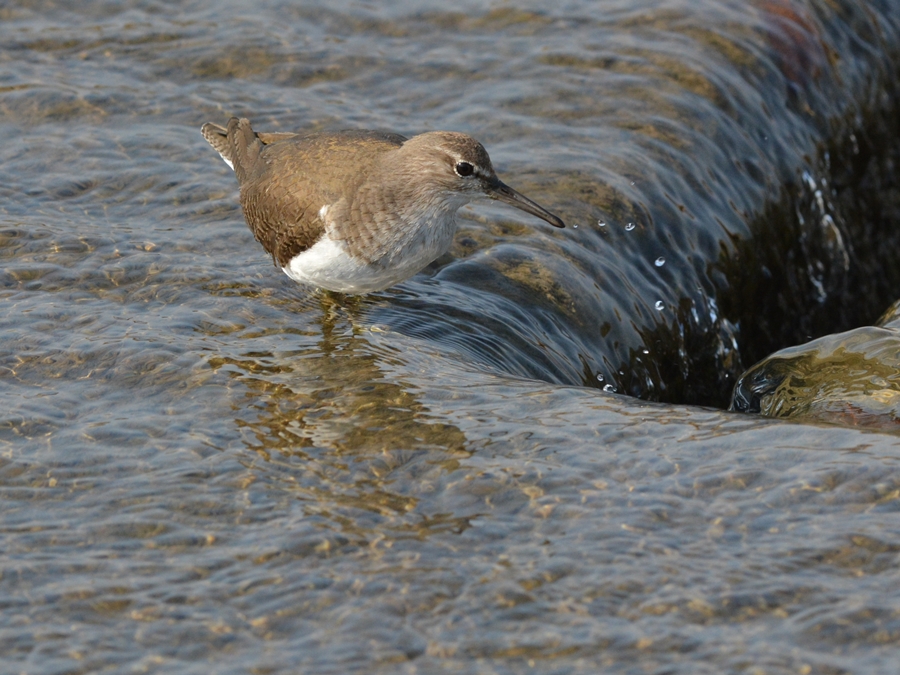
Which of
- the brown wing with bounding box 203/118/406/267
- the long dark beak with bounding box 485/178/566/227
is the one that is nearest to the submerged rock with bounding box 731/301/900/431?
the long dark beak with bounding box 485/178/566/227

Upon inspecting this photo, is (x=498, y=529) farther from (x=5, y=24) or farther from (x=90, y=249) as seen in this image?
(x=5, y=24)

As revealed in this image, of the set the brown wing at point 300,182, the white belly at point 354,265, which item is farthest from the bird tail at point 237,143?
the white belly at point 354,265

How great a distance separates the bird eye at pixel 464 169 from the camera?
6.36m

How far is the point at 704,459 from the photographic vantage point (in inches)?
204

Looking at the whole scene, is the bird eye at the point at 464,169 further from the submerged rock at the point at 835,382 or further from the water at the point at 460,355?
the submerged rock at the point at 835,382

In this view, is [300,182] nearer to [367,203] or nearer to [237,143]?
[367,203]

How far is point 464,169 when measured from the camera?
20.9ft

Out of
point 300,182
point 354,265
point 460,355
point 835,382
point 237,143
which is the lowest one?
point 835,382

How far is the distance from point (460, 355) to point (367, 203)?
3.24ft

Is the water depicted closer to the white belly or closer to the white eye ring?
the white belly

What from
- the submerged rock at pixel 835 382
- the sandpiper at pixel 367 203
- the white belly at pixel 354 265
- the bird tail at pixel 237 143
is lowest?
the submerged rock at pixel 835 382

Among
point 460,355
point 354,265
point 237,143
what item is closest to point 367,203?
point 354,265

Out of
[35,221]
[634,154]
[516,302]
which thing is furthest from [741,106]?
[35,221]

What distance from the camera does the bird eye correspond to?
6355 mm
